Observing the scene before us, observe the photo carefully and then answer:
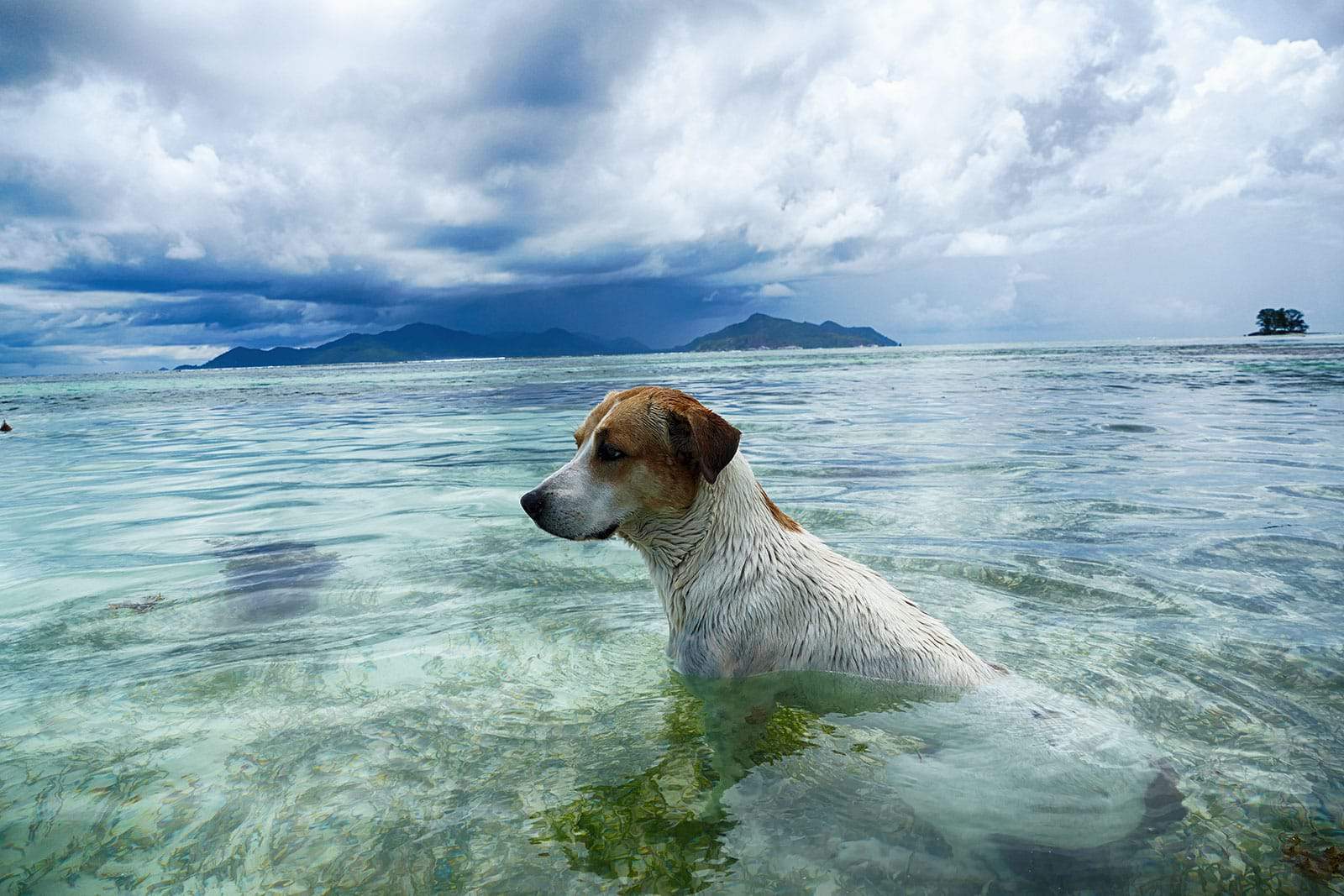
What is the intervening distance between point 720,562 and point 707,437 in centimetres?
78

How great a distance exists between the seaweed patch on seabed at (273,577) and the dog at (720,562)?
11.9 ft

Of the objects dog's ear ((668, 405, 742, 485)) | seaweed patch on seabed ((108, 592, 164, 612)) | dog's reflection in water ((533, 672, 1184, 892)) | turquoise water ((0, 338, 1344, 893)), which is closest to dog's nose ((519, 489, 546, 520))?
dog's ear ((668, 405, 742, 485))

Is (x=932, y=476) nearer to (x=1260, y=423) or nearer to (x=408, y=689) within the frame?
(x=408, y=689)

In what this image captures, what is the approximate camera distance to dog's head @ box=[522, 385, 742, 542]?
4.07m

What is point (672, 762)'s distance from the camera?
368 centimetres

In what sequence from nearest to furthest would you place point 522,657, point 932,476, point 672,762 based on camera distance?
point 672,762
point 522,657
point 932,476

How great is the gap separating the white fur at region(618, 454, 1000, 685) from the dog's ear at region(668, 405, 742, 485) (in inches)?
12.7

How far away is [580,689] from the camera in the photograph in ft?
15.3

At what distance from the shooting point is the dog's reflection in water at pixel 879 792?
2898 mm

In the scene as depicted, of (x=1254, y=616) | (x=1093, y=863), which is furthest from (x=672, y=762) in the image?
(x=1254, y=616)

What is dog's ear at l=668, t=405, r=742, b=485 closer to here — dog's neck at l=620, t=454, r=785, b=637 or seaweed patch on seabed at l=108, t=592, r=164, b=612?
dog's neck at l=620, t=454, r=785, b=637

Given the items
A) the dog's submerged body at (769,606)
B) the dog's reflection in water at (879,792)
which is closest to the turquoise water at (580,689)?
the dog's reflection in water at (879,792)

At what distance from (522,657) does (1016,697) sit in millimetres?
3159

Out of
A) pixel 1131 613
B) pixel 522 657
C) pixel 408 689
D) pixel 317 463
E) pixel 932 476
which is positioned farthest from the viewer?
pixel 317 463
